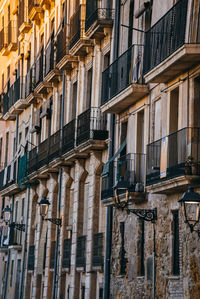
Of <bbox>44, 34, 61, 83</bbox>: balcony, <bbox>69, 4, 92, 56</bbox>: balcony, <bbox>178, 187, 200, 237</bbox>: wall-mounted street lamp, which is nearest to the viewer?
<bbox>178, 187, 200, 237</bbox>: wall-mounted street lamp

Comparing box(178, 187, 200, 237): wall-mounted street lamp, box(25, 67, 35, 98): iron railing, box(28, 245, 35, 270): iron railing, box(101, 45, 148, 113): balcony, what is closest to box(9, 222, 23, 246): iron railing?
box(28, 245, 35, 270): iron railing

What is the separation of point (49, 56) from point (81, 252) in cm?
1087

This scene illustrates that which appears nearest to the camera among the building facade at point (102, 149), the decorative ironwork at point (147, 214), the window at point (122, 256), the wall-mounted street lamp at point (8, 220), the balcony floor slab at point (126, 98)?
the building facade at point (102, 149)

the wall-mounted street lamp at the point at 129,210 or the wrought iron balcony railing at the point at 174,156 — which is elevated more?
the wrought iron balcony railing at the point at 174,156

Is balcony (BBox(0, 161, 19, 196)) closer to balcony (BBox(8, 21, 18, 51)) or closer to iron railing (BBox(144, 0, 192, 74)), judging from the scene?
balcony (BBox(8, 21, 18, 51))

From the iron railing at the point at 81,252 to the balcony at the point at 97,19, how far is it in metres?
7.11

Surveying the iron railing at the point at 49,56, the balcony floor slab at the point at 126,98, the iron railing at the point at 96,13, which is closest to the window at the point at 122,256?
the balcony floor slab at the point at 126,98

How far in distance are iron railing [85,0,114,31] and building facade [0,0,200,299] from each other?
0.05 metres

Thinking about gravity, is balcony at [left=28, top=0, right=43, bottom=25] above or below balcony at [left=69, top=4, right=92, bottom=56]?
above

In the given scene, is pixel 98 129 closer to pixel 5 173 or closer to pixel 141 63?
pixel 141 63

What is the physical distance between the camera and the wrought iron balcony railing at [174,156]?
23.9 meters

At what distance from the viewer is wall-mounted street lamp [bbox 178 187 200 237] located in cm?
2183

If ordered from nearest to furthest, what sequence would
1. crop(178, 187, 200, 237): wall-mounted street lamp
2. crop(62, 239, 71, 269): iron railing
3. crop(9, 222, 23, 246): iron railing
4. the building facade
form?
crop(178, 187, 200, 237): wall-mounted street lamp → the building facade → crop(62, 239, 71, 269): iron railing → crop(9, 222, 23, 246): iron railing

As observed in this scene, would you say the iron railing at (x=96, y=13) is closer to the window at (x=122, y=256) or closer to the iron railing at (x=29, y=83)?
the window at (x=122, y=256)
